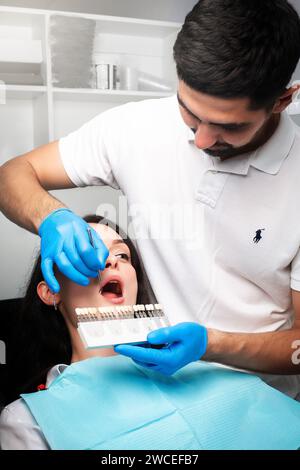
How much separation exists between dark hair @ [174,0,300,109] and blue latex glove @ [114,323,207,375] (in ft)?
1.52

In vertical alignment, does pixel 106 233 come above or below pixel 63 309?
above

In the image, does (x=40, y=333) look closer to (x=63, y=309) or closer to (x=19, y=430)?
(x=63, y=309)

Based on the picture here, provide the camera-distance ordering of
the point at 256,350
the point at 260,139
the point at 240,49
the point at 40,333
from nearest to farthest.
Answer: the point at 240,49, the point at 256,350, the point at 260,139, the point at 40,333

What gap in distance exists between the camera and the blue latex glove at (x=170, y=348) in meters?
0.97

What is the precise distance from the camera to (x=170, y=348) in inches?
39.8

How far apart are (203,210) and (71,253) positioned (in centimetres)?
38

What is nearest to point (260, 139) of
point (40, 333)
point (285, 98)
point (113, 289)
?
point (285, 98)

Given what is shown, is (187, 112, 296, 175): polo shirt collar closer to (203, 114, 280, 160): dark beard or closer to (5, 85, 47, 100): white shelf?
(203, 114, 280, 160): dark beard

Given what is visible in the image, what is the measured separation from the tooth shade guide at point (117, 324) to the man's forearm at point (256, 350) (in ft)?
0.43

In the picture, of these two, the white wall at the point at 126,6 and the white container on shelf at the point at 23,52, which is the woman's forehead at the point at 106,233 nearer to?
the white container on shelf at the point at 23,52

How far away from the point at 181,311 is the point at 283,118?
0.57 m

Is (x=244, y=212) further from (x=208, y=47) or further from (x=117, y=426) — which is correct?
(x=117, y=426)

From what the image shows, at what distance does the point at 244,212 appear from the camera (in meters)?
1.24

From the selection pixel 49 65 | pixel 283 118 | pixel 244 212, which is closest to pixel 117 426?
pixel 244 212
